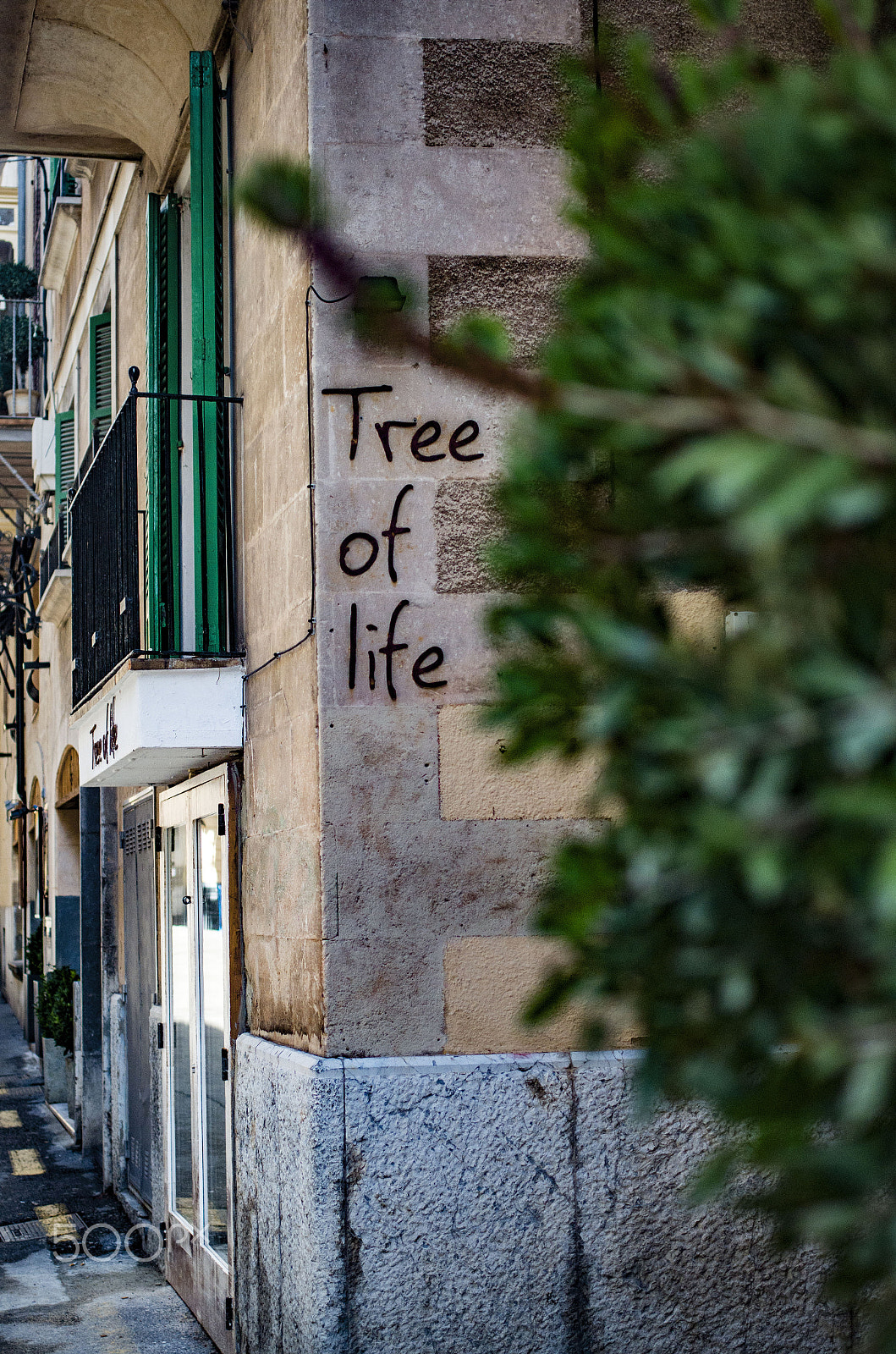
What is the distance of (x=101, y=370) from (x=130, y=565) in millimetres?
5355

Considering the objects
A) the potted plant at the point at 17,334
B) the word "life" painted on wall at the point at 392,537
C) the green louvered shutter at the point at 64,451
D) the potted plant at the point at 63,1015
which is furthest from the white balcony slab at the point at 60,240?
the word "life" painted on wall at the point at 392,537

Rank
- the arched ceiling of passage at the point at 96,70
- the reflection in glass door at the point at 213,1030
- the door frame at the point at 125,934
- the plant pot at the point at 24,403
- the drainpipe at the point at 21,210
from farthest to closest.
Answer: the drainpipe at the point at 21,210
the plant pot at the point at 24,403
the door frame at the point at 125,934
the arched ceiling of passage at the point at 96,70
the reflection in glass door at the point at 213,1030

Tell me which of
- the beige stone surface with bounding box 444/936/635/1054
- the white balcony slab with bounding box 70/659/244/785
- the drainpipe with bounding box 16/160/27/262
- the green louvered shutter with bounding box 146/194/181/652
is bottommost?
the beige stone surface with bounding box 444/936/635/1054

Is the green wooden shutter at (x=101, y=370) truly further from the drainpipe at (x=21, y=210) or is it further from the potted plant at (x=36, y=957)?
the drainpipe at (x=21, y=210)

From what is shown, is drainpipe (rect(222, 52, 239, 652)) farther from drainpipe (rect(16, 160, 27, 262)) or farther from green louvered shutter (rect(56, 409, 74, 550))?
drainpipe (rect(16, 160, 27, 262))

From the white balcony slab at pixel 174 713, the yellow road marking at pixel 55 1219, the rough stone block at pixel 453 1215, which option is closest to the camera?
the rough stone block at pixel 453 1215

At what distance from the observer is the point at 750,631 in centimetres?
126

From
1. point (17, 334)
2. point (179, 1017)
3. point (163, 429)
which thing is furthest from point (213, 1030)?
point (17, 334)

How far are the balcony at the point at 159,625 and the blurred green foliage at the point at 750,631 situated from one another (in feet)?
14.8

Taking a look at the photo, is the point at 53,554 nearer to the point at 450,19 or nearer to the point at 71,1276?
the point at 71,1276

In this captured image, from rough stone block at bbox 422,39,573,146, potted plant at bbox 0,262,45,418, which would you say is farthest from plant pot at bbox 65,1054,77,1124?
rough stone block at bbox 422,39,573,146

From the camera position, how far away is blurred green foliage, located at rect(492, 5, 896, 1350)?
3.82ft

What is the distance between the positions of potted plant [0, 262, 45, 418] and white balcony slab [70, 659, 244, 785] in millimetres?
11857

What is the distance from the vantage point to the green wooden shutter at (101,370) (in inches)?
429
